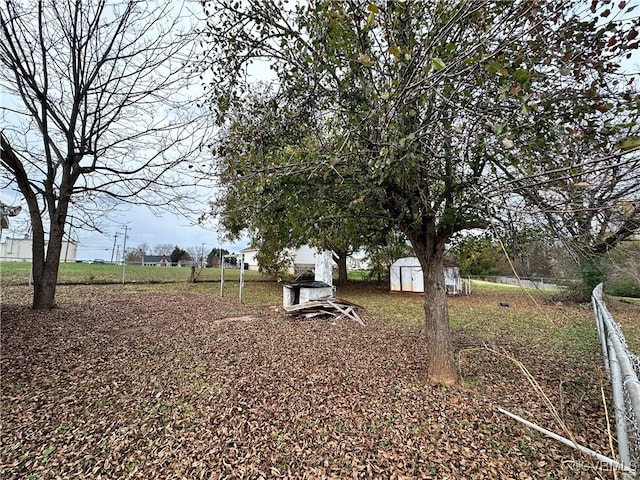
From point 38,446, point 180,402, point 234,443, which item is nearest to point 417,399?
point 234,443

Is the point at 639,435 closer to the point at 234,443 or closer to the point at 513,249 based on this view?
the point at 513,249

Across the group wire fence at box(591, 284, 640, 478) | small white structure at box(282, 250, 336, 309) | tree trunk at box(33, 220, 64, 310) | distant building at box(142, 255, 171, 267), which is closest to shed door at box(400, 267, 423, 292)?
small white structure at box(282, 250, 336, 309)

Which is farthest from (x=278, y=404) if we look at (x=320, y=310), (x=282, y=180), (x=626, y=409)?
(x=320, y=310)

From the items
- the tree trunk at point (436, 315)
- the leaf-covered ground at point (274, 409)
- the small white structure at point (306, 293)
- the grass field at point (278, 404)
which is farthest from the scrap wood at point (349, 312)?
the tree trunk at point (436, 315)

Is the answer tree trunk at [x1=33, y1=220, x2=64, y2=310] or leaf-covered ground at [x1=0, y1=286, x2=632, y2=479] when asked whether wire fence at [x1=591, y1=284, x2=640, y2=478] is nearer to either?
leaf-covered ground at [x1=0, y1=286, x2=632, y2=479]

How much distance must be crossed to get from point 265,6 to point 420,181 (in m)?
2.73

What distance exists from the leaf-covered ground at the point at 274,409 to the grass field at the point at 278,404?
16 millimetres

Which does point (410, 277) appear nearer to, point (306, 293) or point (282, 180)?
point (306, 293)

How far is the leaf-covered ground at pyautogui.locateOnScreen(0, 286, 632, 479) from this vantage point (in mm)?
2570

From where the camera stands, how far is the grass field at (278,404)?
258 centimetres

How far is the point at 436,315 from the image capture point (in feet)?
13.7

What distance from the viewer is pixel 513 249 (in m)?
3.79

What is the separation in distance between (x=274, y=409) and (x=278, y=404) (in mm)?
108

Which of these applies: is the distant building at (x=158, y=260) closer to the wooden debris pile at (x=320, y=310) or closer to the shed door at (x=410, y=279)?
the shed door at (x=410, y=279)
